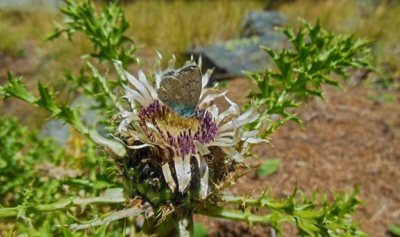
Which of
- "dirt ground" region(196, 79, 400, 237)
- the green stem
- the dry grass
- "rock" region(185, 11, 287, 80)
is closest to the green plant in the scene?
the green stem

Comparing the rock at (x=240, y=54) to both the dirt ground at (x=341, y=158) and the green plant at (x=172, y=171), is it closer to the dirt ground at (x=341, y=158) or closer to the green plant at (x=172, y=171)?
the dirt ground at (x=341, y=158)

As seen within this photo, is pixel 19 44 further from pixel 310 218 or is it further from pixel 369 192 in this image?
pixel 310 218

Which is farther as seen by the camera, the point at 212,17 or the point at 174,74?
the point at 212,17

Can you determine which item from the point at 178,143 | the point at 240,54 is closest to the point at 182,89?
the point at 178,143

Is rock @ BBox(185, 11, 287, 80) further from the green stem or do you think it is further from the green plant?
the green stem

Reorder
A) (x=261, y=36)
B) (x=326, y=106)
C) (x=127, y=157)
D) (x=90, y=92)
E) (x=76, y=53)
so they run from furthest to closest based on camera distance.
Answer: (x=76, y=53) < (x=261, y=36) < (x=326, y=106) < (x=90, y=92) < (x=127, y=157)

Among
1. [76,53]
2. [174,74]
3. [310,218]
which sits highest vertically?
[76,53]

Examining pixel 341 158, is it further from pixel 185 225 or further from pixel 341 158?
pixel 185 225

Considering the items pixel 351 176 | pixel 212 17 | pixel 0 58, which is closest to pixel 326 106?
pixel 351 176
